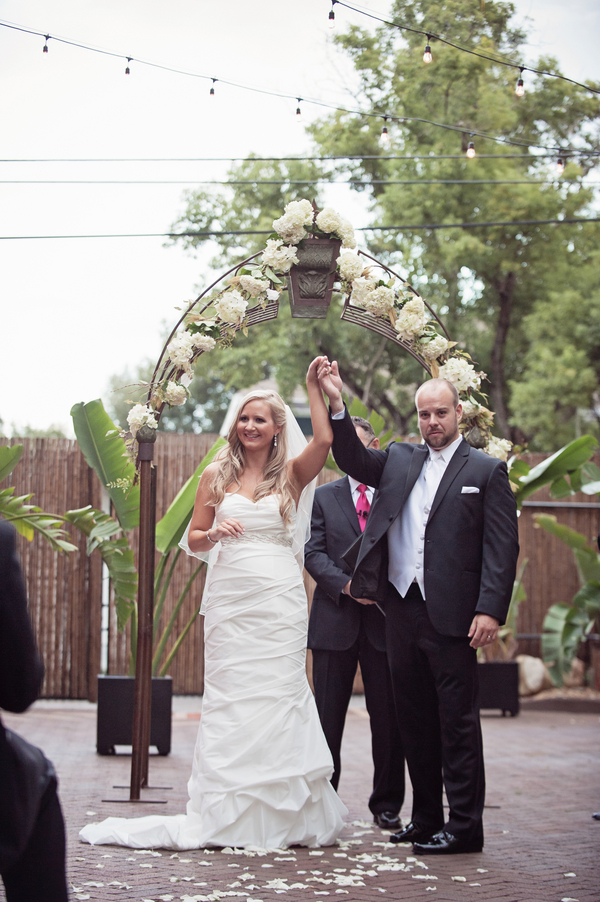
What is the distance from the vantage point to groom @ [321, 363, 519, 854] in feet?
13.5

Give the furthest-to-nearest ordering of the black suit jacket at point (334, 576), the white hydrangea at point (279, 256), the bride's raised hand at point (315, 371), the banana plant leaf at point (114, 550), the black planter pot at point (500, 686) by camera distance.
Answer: the black planter pot at point (500, 686) → the banana plant leaf at point (114, 550) → the white hydrangea at point (279, 256) → the black suit jacket at point (334, 576) → the bride's raised hand at point (315, 371)

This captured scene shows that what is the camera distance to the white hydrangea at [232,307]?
5.07 metres

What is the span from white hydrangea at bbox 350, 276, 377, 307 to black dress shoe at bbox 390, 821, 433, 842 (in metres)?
2.96

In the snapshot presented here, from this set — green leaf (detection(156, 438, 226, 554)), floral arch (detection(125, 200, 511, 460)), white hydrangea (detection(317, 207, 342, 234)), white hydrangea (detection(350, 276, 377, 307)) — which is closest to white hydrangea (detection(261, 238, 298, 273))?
floral arch (detection(125, 200, 511, 460))

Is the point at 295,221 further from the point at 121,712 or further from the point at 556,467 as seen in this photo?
the point at 121,712

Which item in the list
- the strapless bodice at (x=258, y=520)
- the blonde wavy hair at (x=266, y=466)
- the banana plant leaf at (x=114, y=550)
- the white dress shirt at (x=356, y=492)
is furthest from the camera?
the banana plant leaf at (x=114, y=550)

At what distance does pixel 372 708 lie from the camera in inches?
196

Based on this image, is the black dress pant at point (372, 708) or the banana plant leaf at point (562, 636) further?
the banana plant leaf at point (562, 636)

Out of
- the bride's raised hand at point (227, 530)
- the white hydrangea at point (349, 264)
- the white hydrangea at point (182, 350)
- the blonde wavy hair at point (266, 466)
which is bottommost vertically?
the bride's raised hand at point (227, 530)

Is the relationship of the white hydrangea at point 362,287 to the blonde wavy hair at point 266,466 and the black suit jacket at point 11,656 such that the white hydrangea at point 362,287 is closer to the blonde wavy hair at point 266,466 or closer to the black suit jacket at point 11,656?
the blonde wavy hair at point 266,466

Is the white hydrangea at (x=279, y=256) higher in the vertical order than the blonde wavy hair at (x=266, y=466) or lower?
higher

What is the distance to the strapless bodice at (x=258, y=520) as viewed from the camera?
4484 mm

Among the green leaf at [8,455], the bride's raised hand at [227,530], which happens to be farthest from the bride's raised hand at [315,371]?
the green leaf at [8,455]

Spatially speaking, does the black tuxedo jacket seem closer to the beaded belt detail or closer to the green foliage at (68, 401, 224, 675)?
the beaded belt detail
